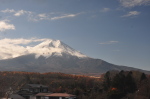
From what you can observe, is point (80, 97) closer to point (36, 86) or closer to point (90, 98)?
point (90, 98)

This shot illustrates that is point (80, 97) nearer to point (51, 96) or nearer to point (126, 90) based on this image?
point (51, 96)

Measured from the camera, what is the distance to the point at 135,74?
4997cm

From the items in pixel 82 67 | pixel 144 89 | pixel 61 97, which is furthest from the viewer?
pixel 82 67

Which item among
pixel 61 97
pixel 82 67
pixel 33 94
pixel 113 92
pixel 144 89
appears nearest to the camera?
pixel 144 89

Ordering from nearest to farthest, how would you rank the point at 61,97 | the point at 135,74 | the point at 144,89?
the point at 144,89 → the point at 61,97 → the point at 135,74

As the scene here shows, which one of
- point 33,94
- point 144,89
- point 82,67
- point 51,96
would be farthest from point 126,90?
point 82,67

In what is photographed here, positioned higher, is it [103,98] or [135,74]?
[135,74]

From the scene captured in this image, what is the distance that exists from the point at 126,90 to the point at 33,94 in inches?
596

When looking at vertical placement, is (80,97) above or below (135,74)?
below

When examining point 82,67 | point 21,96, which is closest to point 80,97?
point 21,96

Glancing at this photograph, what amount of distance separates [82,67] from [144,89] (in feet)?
551

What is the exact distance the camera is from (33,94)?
43.2m

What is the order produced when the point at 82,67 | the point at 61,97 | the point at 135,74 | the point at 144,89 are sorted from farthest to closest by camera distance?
the point at 82,67 → the point at 135,74 → the point at 61,97 → the point at 144,89

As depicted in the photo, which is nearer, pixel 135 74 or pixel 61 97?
pixel 61 97
